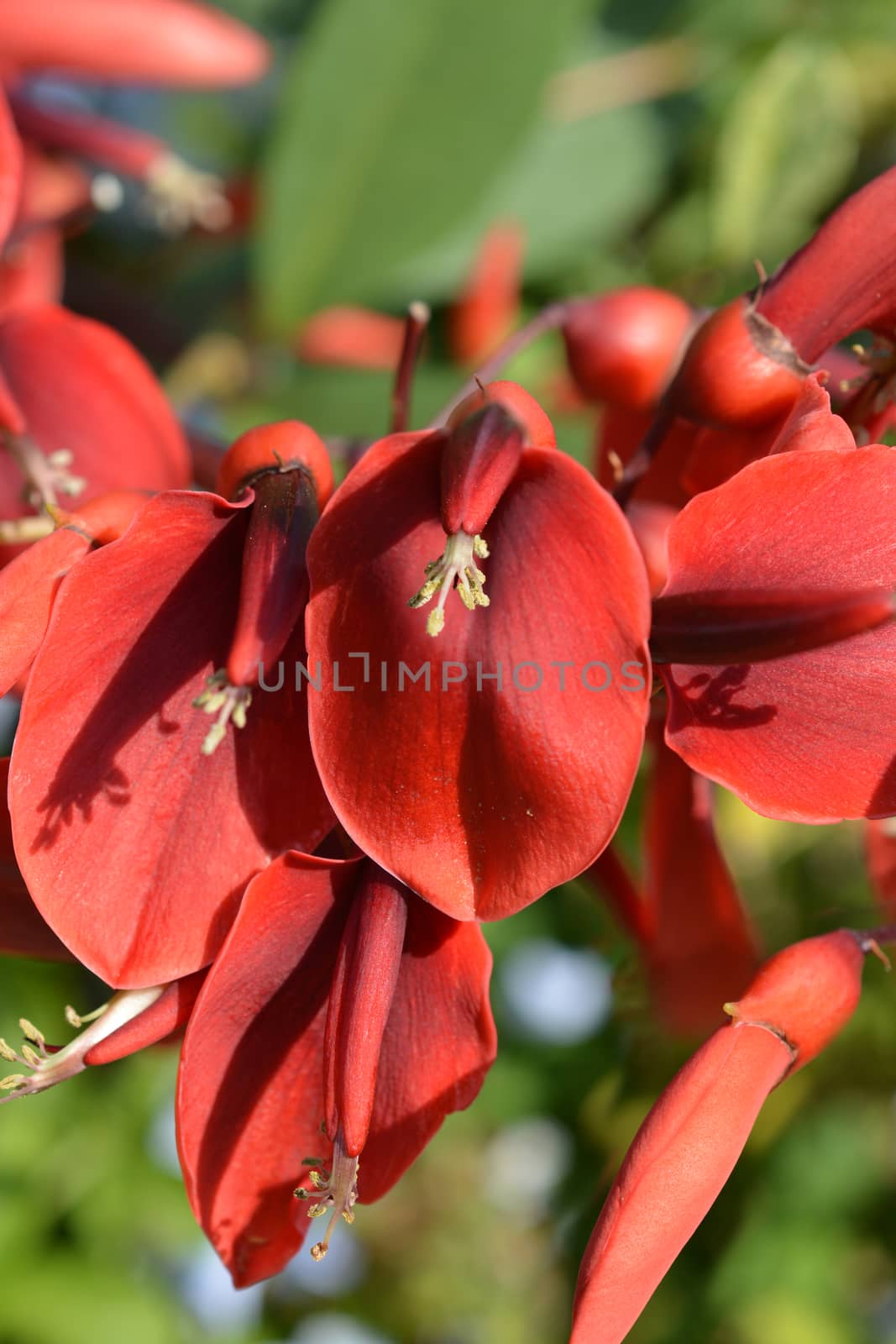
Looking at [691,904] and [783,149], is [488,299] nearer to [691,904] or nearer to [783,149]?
[783,149]

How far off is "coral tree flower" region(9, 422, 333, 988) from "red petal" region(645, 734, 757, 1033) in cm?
19

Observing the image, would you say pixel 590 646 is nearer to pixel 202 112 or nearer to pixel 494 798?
pixel 494 798

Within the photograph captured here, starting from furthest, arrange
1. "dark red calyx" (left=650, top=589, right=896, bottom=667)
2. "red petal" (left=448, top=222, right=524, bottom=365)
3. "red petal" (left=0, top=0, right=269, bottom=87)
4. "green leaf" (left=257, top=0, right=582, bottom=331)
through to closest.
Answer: "red petal" (left=448, top=222, right=524, bottom=365) < "green leaf" (left=257, top=0, right=582, bottom=331) < "red petal" (left=0, top=0, right=269, bottom=87) < "dark red calyx" (left=650, top=589, right=896, bottom=667)

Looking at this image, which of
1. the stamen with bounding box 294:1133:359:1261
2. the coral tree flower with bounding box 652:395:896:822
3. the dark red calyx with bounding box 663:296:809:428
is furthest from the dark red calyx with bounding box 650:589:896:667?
the stamen with bounding box 294:1133:359:1261

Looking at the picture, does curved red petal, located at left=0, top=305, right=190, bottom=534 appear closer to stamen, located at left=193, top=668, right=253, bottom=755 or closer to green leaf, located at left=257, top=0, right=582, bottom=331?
stamen, located at left=193, top=668, right=253, bottom=755

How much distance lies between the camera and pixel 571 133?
103 cm

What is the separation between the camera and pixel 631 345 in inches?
24.2

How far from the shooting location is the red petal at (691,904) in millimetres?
577

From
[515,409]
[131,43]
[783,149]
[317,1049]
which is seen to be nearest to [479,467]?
[515,409]

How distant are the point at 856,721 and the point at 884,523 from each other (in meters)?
0.07

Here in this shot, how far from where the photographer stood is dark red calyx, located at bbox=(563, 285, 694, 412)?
2.02ft

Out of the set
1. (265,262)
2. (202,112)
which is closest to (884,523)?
(265,262)

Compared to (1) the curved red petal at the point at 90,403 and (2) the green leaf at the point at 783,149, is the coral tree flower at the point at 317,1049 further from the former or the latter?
(2) the green leaf at the point at 783,149

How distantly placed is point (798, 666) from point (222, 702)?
0.21 metres
